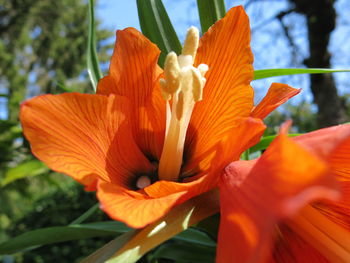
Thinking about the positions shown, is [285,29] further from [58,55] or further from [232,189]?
[58,55]

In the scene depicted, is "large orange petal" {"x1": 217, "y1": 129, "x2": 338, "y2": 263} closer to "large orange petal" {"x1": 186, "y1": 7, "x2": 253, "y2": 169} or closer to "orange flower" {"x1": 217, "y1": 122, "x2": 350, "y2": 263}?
"orange flower" {"x1": 217, "y1": 122, "x2": 350, "y2": 263}

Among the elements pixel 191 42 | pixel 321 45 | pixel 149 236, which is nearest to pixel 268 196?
pixel 149 236

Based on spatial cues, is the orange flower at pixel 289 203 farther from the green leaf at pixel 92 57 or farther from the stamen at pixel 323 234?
the green leaf at pixel 92 57

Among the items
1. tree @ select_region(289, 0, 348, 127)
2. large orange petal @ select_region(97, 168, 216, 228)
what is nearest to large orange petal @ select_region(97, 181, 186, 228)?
large orange petal @ select_region(97, 168, 216, 228)

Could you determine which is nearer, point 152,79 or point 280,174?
point 280,174

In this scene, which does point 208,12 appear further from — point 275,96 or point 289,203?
point 289,203

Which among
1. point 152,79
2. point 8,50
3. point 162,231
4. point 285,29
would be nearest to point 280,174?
point 162,231

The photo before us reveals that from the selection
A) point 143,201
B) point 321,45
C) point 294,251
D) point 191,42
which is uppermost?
point 191,42
